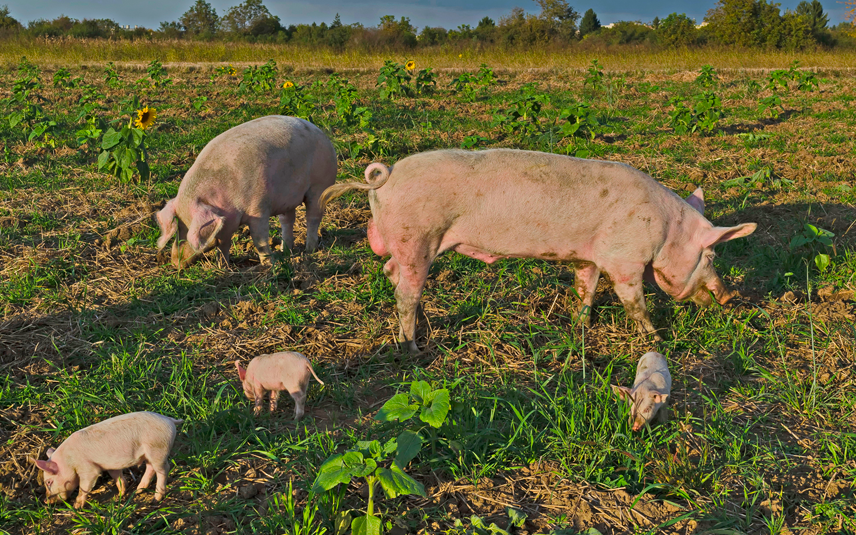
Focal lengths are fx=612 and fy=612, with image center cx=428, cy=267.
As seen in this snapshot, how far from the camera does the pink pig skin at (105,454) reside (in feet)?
8.60

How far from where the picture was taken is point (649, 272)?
411 cm

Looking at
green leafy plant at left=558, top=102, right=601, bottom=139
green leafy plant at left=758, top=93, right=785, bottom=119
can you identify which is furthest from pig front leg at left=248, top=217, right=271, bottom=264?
green leafy plant at left=758, top=93, right=785, bottom=119

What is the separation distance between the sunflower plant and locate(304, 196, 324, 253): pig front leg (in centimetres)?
238

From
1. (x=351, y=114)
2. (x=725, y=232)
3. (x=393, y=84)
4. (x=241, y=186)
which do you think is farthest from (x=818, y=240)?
(x=393, y=84)

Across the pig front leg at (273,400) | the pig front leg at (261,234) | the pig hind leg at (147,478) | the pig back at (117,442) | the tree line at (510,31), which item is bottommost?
the pig hind leg at (147,478)

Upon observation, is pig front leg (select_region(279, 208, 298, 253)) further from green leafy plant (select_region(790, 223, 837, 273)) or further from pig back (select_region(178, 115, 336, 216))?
green leafy plant (select_region(790, 223, 837, 273))

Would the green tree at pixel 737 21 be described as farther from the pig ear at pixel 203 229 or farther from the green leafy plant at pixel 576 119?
the pig ear at pixel 203 229

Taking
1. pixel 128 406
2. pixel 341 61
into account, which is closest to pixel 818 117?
pixel 128 406

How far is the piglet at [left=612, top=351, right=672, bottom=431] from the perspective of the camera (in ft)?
9.68

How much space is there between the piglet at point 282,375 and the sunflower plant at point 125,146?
14.5ft

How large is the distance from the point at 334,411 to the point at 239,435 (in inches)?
19.9

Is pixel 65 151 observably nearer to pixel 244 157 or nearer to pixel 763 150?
pixel 244 157

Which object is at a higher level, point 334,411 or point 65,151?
point 65,151

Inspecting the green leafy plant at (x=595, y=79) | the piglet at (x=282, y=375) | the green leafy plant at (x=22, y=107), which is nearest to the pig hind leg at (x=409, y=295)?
the piglet at (x=282, y=375)
